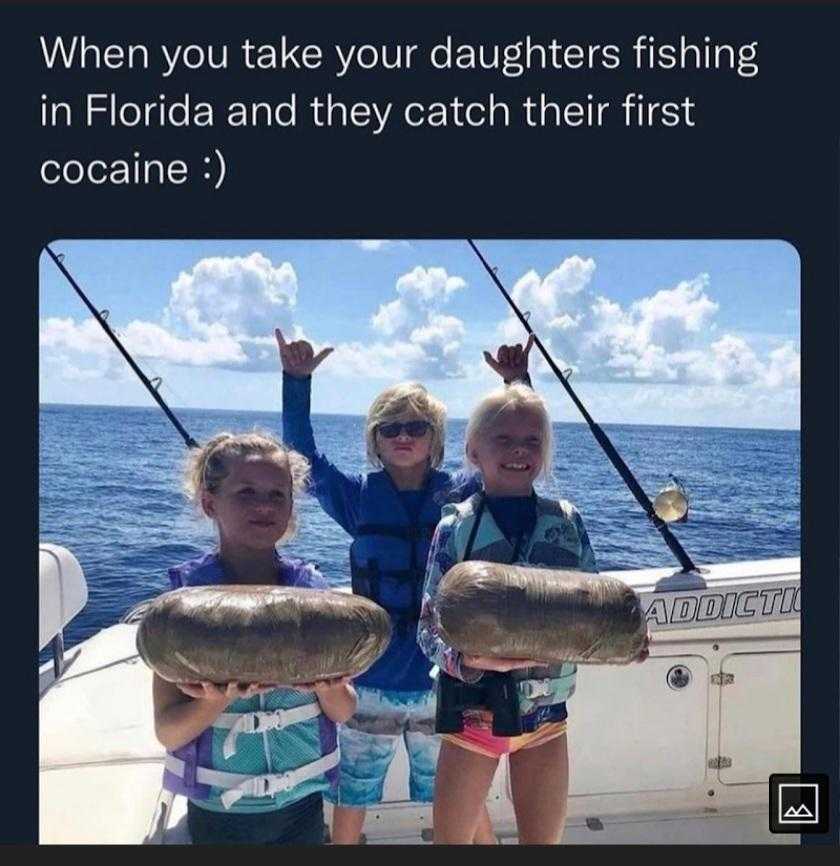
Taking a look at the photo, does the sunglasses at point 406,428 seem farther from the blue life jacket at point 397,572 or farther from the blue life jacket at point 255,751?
the blue life jacket at point 255,751

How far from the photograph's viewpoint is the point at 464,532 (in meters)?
3.11

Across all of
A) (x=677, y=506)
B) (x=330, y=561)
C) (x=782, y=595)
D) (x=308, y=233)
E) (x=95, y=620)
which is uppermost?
(x=308, y=233)

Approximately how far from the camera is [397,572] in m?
3.38

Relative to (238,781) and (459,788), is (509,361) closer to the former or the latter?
(459,788)

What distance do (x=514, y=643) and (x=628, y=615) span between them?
16.3 inches

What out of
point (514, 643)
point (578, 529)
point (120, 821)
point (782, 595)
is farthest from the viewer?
point (782, 595)

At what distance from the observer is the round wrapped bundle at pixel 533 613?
2.89 m

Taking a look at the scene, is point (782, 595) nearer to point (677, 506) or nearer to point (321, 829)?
point (677, 506)

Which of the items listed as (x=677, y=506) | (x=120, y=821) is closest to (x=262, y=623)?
(x=120, y=821)

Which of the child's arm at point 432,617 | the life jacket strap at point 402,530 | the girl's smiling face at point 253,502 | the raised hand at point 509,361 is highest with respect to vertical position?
the raised hand at point 509,361

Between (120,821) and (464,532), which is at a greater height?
(464,532)

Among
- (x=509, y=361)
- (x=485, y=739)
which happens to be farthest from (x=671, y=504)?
(x=485, y=739)

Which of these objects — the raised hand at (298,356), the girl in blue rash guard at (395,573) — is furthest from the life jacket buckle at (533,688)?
the raised hand at (298,356)

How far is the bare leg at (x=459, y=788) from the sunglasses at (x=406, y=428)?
1167 millimetres
